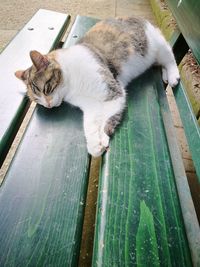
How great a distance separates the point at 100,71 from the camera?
163 cm

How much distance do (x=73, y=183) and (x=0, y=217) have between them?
9.9 inches

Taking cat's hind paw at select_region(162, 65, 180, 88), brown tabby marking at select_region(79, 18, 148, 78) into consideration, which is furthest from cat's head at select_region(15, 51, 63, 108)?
cat's hind paw at select_region(162, 65, 180, 88)

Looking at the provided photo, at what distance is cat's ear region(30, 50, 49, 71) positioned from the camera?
146 centimetres

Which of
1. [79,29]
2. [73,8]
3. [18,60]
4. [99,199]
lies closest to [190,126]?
[99,199]

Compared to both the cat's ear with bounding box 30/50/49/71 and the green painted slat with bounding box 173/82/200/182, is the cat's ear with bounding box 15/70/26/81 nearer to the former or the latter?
the cat's ear with bounding box 30/50/49/71

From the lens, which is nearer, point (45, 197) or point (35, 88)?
point (45, 197)

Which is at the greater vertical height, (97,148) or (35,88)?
(97,148)

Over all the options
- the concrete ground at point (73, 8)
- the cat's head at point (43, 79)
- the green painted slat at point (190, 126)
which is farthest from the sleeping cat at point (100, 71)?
the concrete ground at point (73, 8)

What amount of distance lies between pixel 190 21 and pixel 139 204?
1.07m

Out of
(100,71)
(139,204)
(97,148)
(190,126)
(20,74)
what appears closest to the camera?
(139,204)

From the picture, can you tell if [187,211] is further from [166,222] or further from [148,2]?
[148,2]

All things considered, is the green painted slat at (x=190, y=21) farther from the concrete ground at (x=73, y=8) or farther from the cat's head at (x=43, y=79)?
the concrete ground at (x=73, y=8)

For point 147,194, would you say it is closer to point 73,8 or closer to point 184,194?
point 184,194

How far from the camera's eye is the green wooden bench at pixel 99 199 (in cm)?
78
